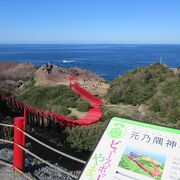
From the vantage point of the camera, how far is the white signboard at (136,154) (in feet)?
11.6

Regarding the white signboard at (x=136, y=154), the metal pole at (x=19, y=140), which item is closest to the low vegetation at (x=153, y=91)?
the metal pole at (x=19, y=140)

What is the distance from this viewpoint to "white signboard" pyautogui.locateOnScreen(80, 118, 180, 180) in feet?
11.6

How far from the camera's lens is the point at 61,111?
2291cm

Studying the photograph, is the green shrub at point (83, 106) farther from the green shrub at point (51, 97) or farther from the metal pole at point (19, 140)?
the metal pole at point (19, 140)

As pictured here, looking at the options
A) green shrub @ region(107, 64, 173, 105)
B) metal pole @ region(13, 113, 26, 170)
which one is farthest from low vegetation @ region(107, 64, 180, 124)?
metal pole @ region(13, 113, 26, 170)

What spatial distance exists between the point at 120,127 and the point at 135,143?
0.93 feet

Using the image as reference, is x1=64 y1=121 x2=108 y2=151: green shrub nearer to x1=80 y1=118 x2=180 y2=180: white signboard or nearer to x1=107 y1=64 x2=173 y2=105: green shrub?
x1=80 y1=118 x2=180 y2=180: white signboard

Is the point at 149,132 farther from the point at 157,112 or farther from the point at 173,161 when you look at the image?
the point at 157,112

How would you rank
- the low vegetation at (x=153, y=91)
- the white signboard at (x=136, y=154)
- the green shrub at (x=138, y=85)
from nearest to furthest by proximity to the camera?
the white signboard at (x=136, y=154)
the low vegetation at (x=153, y=91)
the green shrub at (x=138, y=85)

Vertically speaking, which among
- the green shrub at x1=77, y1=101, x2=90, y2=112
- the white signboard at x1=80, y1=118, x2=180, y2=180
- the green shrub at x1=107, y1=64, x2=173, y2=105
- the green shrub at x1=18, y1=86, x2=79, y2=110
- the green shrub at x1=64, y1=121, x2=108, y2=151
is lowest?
the green shrub at x1=18, y1=86, x2=79, y2=110

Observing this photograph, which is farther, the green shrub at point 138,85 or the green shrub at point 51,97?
the green shrub at point 138,85

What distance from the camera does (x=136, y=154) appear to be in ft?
12.3

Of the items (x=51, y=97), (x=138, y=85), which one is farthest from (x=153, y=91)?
(x=51, y=97)

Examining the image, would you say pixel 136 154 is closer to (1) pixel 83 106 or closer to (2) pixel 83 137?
(2) pixel 83 137
